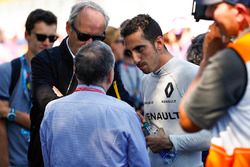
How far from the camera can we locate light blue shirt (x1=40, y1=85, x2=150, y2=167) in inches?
165

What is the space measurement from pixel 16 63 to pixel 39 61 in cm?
126

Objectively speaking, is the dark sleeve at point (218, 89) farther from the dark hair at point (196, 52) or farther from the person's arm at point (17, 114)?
the person's arm at point (17, 114)

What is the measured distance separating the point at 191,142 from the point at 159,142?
8.4 inches

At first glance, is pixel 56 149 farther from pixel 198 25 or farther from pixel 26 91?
pixel 198 25

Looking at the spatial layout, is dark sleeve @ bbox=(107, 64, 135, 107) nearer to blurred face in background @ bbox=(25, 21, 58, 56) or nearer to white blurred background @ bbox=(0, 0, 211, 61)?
blurred face in background @ bbox=(25, 21, 58, 56)

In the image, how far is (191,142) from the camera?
4.76 m

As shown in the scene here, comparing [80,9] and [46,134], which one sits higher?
[80,9]

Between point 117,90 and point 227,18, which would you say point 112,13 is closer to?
point 117,90

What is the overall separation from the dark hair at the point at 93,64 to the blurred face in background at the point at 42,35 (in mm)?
2655

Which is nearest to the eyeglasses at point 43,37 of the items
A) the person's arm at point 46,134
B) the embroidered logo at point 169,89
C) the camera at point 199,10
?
the embroidered logo at point 169,89

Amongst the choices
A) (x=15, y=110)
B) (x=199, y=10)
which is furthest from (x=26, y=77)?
(x=199, y=10)

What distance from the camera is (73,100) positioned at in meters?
4.31

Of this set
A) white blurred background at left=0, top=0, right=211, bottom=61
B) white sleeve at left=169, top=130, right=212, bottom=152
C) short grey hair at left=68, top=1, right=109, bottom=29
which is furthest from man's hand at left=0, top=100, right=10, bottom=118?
white blurred background at left=0, top=0, right=211, bottom=61

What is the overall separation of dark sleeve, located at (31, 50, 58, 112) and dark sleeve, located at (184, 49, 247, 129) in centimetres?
221
